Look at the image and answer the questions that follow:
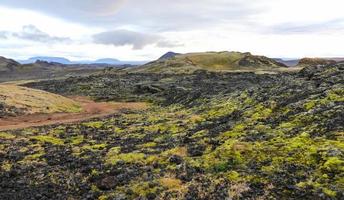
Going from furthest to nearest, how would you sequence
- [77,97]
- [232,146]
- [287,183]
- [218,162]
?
1. [77,97]
2. [232,146]
3. [218,162]
4. [287,183]

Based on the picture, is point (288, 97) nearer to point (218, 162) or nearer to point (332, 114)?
point (332, 114)

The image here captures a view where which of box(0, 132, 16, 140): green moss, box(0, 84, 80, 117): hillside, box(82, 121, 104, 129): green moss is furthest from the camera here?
box(0, 84, 80, 117): hillside

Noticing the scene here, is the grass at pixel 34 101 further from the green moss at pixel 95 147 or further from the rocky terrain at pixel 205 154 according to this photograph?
the green moss at pixel 95 147

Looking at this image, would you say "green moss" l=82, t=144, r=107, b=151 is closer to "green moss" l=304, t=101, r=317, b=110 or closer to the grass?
"green moss" l=304, t=101, r=317, b=110

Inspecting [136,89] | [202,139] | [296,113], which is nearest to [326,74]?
[296,113]

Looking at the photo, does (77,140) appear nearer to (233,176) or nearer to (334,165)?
(233,176)

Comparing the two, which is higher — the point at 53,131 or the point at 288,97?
the point at 288,97

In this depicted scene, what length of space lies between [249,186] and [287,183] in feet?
7.07

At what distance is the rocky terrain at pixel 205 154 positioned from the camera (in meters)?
24.3

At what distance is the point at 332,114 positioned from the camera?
3325 centimetres

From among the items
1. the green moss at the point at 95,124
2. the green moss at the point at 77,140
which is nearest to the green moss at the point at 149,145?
the green moss at the point at 77,140

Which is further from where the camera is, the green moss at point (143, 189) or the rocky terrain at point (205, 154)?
the green moss at point (143, 189)

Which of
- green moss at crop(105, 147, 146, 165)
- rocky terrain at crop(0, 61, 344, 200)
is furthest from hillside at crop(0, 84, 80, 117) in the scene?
green moss at crop(105, 147, 146, 165)

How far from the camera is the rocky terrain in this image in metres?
24.3
